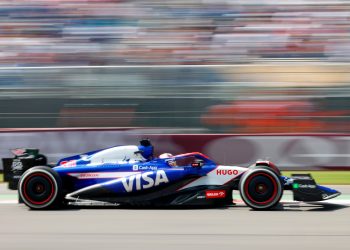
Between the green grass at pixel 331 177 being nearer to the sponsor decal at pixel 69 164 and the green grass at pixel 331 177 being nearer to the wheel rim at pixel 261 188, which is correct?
the wheel rim at pixel 261 188

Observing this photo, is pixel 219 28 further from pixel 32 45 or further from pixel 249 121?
pixel 32 45

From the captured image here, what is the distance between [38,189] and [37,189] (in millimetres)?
14

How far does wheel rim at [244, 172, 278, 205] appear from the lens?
7355 millimetres

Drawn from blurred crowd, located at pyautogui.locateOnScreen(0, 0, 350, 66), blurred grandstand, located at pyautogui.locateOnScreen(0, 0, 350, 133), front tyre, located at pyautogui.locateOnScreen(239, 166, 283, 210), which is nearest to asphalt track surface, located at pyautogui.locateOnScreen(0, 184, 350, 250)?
front tyre, located at pyautogui.locateOnScreen(239, 166, 283, 210)

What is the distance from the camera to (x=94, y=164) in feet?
25.6

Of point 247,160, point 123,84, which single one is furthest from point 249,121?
point 123,84

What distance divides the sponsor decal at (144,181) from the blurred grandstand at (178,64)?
5876 millimetres

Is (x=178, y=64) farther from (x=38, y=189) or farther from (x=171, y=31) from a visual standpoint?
(x=38, y=189)

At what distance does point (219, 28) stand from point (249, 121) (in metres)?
3.93

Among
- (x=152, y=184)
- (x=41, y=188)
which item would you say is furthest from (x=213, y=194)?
(x=41, y=188)

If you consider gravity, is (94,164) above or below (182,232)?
above

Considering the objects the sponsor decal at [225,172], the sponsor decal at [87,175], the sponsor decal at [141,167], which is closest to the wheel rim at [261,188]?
the sponsor decal at [225,172]

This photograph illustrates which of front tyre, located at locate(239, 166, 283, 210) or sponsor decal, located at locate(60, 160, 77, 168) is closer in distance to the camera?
front tyre, located at locate(239, 166, 283, 210)

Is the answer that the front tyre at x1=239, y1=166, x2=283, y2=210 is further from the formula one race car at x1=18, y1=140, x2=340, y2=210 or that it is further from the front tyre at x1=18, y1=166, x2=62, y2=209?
the front tyre at x1=18, y1=166, x2=62, y2=209
